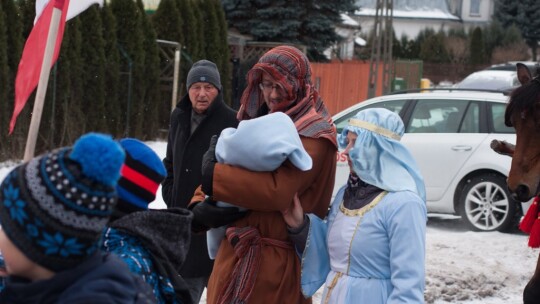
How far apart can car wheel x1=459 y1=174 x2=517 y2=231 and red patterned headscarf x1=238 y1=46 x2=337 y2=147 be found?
282 inches

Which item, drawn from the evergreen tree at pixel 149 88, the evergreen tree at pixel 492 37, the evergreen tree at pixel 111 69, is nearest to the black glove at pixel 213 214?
the evergreen tree at pixel 111 69

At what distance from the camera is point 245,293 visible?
400 cm

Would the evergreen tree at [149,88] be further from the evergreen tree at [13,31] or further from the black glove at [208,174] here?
the black glove at [208,174]

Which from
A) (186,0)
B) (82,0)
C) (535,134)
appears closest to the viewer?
(535,134)

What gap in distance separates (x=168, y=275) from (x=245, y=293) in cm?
135

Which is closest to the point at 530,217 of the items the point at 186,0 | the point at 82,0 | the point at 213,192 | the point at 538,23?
the point at 213,192

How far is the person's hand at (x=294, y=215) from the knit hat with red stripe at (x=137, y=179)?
1.35 meters

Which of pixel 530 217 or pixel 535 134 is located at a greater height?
pixel 535 134

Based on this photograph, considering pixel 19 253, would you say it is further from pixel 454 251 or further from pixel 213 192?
pixel 454 251

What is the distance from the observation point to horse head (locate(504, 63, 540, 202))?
5.38 metres

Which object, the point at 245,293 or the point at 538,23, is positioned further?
the point at 538,23

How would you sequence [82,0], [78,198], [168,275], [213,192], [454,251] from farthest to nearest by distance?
[454,251] < [82,0] < [213,192] < [168,275] < [78,198]

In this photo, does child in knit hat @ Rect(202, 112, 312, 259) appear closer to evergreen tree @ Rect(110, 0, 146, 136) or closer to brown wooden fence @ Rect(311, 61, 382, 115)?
evergreen tree @ Rect(110, 0, 146, 136)

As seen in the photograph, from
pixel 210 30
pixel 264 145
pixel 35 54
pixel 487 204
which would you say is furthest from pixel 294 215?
pixel 210 30
